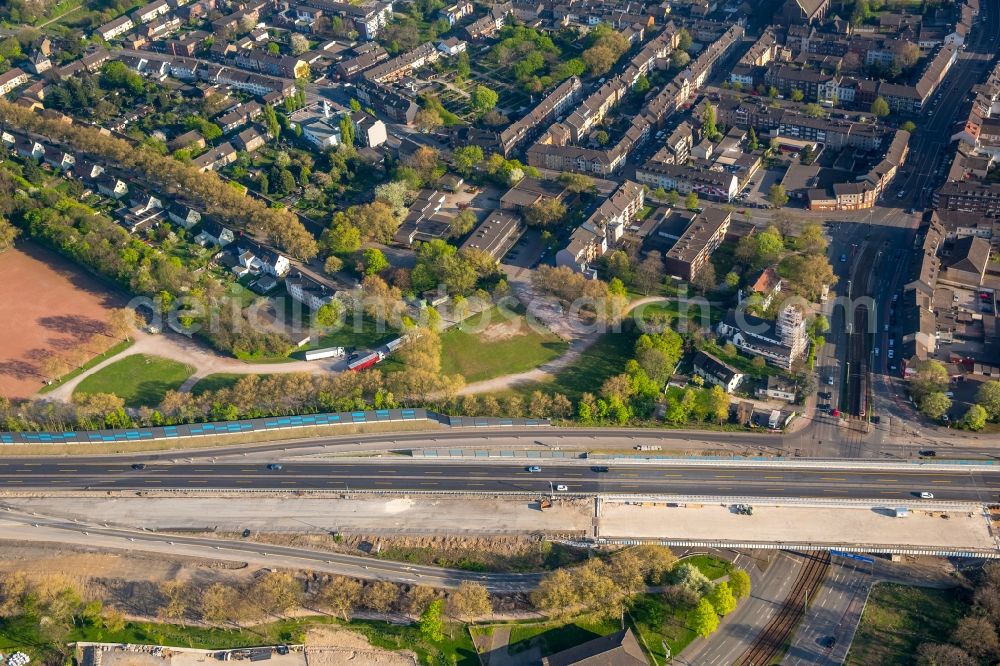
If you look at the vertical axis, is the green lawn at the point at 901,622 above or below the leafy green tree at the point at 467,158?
below

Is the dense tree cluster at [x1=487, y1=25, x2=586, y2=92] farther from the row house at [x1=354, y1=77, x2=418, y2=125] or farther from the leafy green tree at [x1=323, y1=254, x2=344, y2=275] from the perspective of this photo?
the leafy green tree at [x1=323, y1=254, x2=344, y2=275]

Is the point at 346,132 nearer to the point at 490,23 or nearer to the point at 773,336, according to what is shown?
the point at 490,23

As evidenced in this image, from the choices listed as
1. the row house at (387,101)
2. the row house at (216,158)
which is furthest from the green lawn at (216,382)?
the row house at (387,101)

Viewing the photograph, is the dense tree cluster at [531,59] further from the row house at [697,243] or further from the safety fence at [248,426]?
the safety fence at [248,426]

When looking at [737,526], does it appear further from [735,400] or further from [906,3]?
[906,3]

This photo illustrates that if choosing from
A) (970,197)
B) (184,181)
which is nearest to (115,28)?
(184,181)

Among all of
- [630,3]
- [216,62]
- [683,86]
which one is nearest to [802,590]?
[683,86]
